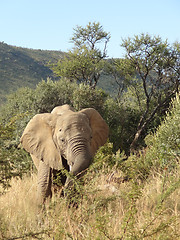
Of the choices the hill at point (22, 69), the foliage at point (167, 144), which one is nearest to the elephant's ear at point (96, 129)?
the foliage at point (167, 144)

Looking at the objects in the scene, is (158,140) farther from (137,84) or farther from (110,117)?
(137,84)

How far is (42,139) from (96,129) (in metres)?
1.35

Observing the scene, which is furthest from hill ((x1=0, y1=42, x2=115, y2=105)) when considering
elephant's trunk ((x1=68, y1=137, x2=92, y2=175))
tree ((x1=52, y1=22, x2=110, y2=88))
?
elephant's trunk ((x1=68, y1=137, x2=92, y2=175))

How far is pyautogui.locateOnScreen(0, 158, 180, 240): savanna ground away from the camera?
372cm

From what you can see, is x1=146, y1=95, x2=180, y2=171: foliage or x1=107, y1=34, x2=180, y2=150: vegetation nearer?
x1=146, y1=95, x2=180, y2=171: foliage

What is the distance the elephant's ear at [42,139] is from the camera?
716cm

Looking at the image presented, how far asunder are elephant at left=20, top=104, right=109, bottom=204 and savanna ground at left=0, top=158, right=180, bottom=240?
1.40ft

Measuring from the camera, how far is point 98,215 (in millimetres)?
3842

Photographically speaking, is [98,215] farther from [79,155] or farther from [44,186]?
[44,186]

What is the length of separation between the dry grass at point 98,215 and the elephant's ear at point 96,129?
2.84 feet

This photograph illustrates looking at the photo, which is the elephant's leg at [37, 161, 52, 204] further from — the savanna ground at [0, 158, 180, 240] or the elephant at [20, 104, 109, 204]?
the savanna ground at [0, 158, 180, 240]

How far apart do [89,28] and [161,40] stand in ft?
29.0

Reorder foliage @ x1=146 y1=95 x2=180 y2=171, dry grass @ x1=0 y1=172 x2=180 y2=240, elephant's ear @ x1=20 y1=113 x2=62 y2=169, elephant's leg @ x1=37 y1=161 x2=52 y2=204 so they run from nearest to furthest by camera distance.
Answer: dry grass @ x1=0 y1=172 x2=180 y2=240
elephant's leg @ x1=37 y1=161 x2=52 y2=204
elephant's ear @ x1=20 y1=113 x2=62 y2=169
foliage @ x1=146 y1=95 x2=180 y2=171

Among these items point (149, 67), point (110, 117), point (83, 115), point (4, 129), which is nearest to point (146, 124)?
point (110, 117)
